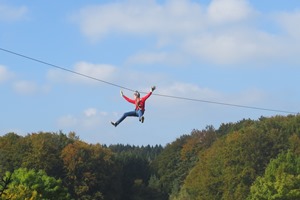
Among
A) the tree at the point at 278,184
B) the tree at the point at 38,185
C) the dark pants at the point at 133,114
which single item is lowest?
the tree at the point at 38,185

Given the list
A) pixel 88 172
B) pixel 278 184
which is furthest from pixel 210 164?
pixel 88 172

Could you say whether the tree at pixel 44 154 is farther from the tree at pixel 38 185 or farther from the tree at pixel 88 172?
the tree at pixel 38 185

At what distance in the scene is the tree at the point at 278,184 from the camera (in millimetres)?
52094

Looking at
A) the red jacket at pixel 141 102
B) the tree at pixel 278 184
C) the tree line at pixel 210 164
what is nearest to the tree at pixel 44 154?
the tree line at pixel 210 164

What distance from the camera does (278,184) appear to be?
171 ft

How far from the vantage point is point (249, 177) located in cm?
5991

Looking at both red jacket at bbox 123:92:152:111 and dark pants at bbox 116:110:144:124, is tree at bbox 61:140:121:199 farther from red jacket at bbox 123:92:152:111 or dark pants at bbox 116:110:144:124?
red jacket at bbox 123:92:152:111

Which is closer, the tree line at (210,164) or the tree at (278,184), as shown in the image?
the tree at (278,184)

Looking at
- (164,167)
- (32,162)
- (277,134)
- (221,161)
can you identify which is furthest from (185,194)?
(164,167)

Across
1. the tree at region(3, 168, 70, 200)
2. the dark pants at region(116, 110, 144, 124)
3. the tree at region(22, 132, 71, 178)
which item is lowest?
the tree at region(3, 168, 70, 200)

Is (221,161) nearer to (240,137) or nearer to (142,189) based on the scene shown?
(240,137)

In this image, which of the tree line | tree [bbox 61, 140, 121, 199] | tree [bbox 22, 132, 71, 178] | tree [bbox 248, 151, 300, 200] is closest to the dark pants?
the tree line

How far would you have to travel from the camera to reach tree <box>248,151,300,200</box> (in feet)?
171

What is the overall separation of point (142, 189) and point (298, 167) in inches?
1252
